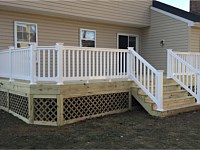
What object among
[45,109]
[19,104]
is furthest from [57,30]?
[45,109]

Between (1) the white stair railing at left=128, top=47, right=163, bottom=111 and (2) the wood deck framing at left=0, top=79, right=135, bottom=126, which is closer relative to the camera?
(2) the wood deck framing at left=0, top=79, right=135, bottom=126

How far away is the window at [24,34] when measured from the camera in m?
9.07

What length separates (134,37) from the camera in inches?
505

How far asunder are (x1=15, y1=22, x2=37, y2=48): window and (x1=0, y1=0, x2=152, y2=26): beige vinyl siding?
0.58m

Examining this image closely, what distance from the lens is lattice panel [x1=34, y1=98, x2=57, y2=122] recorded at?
248 inches

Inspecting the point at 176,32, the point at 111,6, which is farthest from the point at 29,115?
the point at 176,32

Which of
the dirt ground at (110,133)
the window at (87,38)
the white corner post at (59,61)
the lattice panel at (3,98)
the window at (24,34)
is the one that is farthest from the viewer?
the window at (87,38)

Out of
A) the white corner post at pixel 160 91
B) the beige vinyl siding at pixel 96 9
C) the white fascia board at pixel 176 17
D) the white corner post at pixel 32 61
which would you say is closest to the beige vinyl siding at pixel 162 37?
the white fascia board at pixel 176 17

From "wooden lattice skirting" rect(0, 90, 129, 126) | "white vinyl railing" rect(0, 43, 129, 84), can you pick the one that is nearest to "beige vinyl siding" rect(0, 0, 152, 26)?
"white vinyl railing" rect(0, 43, 129, 84)

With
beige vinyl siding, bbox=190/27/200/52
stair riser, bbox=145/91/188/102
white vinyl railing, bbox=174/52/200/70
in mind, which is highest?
beige vinyl siding, bbox=190/27/200/52

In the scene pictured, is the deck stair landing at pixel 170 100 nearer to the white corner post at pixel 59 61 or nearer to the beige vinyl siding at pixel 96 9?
the white corner post at pixel 59 61

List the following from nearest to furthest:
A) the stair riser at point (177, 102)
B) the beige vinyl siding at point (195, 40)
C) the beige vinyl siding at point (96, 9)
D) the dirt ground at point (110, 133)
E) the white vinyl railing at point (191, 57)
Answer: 1. the dirt ground at point (110, 133)
2. the stair riser at point (177, 102)
3. the beige vinyl siding at point (96, 9)
4. the white vinyl railing at point (191, 57)
5. the beige vinyl siding at point (195, 40)

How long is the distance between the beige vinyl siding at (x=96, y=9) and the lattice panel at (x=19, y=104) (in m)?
3.07

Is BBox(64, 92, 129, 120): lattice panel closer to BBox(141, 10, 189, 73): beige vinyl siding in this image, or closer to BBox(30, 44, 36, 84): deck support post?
BBox(30, 44, 36, 84): deck support post
